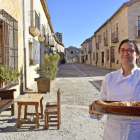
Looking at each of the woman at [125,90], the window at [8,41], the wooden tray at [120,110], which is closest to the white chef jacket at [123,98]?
the woman at [125,90]

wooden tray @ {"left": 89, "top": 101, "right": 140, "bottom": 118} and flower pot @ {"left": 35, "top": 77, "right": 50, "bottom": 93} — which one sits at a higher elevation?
wooden tray @ {"left": 89, "top": 101, "right": 140, "bottom": 118}

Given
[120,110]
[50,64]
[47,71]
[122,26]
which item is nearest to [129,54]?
[120,110]

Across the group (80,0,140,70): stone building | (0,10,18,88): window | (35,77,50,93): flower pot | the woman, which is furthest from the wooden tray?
(80,0,140,70): stone building

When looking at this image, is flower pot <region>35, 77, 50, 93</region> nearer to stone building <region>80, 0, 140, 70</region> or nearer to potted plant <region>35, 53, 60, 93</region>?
potted plant <region>35, 53, 60, 93</region>

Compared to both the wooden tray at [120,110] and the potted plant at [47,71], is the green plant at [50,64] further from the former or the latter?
the wooden tray at [120,110]

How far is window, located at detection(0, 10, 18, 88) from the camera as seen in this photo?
5198 mm

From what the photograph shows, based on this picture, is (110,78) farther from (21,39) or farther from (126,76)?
(21,39)

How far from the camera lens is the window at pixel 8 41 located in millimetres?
5198

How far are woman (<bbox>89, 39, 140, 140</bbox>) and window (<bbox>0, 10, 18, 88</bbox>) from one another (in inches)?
162

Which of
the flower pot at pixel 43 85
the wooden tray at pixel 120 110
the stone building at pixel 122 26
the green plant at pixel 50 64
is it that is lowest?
the flower pot at pixel 43 85

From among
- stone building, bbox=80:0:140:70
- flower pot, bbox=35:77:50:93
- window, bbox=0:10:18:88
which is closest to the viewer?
window, bbox=0:10:18:88

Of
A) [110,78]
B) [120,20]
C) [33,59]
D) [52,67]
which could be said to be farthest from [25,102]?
[120,20]

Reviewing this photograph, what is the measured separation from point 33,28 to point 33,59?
5.10ft

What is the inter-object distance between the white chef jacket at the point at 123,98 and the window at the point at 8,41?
412cm
